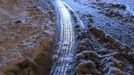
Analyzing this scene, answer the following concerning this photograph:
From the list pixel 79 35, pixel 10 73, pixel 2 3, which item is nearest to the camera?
pixel 10 73

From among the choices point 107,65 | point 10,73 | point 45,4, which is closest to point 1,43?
point 10,73

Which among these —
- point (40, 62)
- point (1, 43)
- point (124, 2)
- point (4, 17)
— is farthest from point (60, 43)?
point (124, 2)

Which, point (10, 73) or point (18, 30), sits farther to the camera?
point (18, 30)

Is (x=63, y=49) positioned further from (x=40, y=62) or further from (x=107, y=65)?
(x=107, y=65)

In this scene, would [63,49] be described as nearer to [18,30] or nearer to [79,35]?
[79,35]

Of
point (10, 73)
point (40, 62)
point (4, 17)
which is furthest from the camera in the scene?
point (4, 17)

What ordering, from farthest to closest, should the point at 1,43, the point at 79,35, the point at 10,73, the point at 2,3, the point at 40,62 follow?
the point at 2,3 < the point at 79,35 < the point at 1,43 < the point at 40,62 < the point at 10,73

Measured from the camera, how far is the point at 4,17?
468cm

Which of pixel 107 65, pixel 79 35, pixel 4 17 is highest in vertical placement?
pixel 4 17

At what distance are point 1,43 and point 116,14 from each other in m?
2.36

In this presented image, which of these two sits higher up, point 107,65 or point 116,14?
point 116,14

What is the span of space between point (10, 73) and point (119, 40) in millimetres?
1795

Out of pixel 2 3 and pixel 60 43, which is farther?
pixel 2 3

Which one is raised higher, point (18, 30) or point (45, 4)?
point (45, 4)
